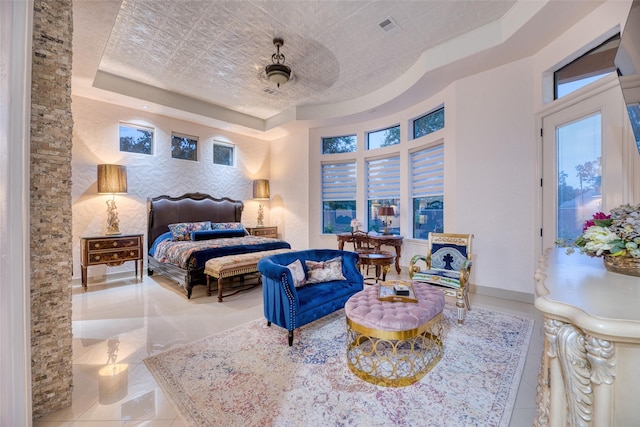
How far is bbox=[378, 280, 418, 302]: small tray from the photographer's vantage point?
2.34 metres

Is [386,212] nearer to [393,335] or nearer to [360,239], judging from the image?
[360,239]

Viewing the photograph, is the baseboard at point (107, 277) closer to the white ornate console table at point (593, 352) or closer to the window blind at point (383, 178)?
the window blind at point (383, 178)

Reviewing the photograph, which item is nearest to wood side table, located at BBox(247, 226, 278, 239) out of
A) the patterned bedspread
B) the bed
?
the bed

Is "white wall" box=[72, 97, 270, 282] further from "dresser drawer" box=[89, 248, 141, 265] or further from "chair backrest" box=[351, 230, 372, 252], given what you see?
"chair backrest" box=[351, 230, 372, 252]

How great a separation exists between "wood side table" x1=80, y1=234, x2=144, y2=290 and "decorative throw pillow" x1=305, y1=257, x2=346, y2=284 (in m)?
3.59

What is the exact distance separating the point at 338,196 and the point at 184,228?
11.9 ft

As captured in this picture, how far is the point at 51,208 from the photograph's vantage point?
1688mm

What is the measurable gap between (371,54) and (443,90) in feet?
4.86

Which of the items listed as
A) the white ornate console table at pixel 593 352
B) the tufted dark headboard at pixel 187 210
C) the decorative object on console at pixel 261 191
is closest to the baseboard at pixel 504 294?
the white ornate console table at pixel 593 352

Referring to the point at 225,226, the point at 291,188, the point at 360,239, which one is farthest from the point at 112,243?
the point at 360,239

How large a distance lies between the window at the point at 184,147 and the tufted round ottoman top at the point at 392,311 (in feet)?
17.7

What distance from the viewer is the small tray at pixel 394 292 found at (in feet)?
7.66

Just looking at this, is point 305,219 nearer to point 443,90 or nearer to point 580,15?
point 443,90

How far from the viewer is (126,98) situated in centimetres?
473
